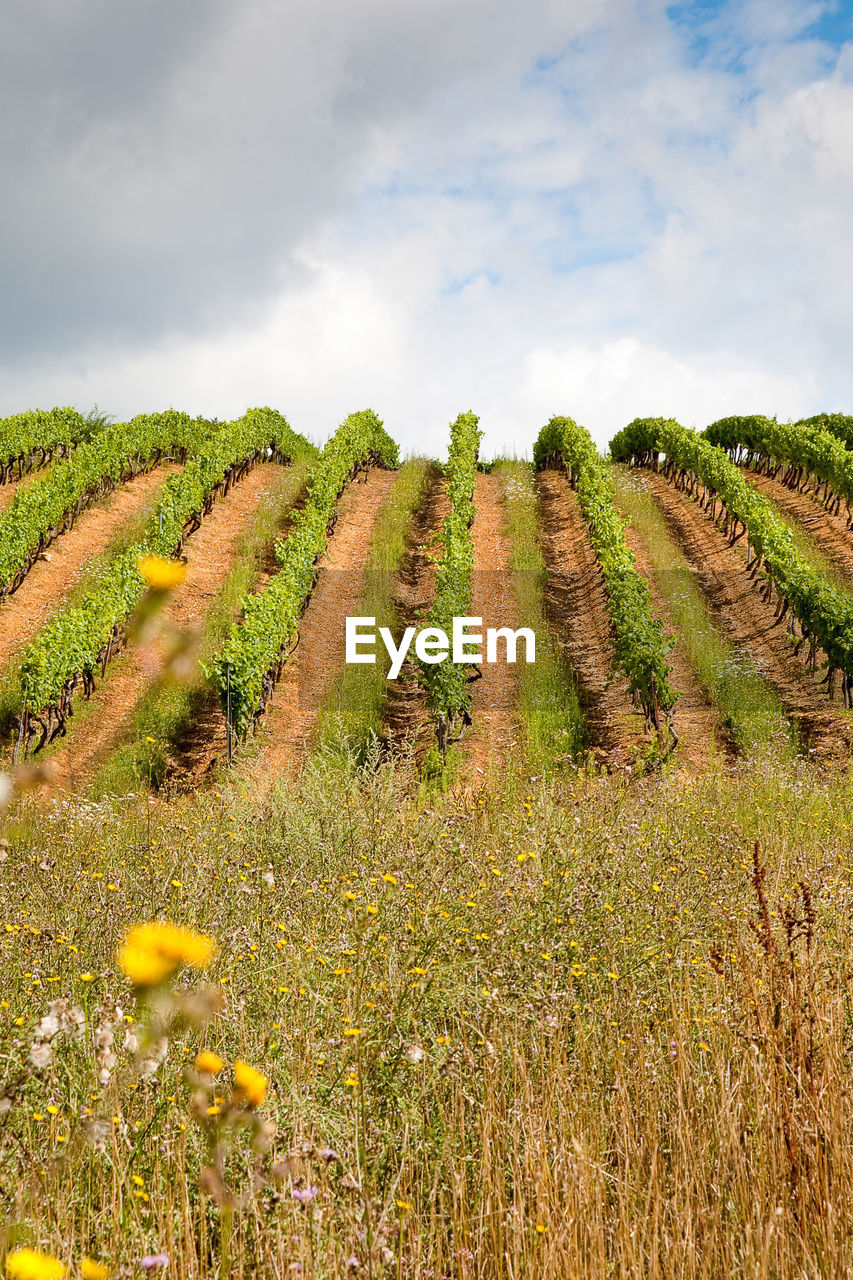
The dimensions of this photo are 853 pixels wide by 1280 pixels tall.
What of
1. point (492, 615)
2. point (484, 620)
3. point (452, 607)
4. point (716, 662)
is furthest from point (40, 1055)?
point (492, 615)

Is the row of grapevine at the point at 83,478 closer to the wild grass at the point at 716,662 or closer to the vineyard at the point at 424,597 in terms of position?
the vineyard at the point at 424,597

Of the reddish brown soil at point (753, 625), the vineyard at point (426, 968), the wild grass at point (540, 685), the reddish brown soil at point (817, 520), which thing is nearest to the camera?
the vineyard at point (426, 968)

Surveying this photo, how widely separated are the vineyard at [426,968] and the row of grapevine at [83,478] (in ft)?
13.6

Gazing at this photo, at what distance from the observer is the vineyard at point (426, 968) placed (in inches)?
87.0

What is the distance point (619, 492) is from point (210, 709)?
19.2m

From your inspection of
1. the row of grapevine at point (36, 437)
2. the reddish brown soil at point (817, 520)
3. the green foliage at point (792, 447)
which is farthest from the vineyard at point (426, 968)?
the row of grapevine at point (36, 437)

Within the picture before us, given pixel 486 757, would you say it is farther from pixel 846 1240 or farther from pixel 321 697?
pixel 846 1240

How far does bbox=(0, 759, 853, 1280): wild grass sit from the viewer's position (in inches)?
88.7

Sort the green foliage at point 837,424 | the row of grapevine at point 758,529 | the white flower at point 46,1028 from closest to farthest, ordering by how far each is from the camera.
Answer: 1. the white flower at point 46,1028
2. the row of grapevine at point 758,529
3. the green foliage at point 837,424

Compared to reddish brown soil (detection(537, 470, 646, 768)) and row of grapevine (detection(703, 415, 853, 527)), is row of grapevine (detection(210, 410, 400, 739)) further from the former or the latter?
row of grapevine (detection(703, 415, 853, 527))

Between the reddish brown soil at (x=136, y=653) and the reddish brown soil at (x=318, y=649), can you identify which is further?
the reddish brown soil at (x=318, y=649)

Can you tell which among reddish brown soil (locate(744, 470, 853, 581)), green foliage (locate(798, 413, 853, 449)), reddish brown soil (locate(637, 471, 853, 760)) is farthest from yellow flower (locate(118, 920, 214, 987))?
green foliage (locate(798, 413, 853, 449))

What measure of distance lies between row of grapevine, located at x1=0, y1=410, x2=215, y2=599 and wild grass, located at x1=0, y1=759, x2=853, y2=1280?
17.9 m

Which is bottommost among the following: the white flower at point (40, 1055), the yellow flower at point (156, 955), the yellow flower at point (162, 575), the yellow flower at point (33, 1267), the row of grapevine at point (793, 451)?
the yellow flower at point (33, 1267)
